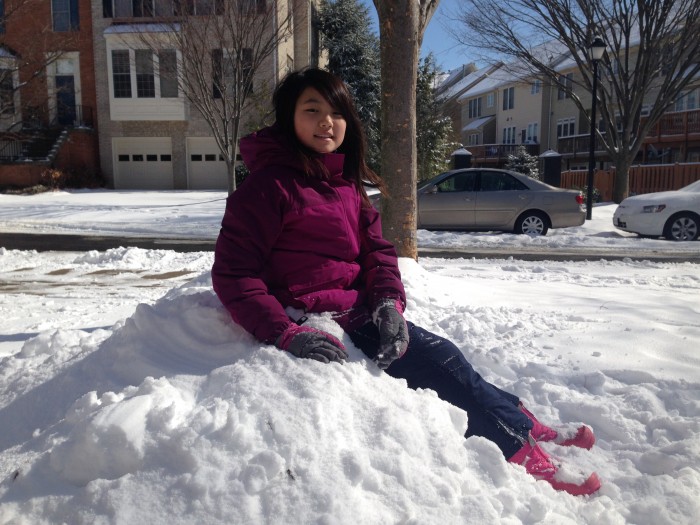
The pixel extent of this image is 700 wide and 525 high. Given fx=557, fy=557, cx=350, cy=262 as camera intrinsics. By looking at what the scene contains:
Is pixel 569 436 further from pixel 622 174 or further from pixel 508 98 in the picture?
pixel 508 98

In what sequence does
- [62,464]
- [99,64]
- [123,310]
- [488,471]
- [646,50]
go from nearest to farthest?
1. [62,464]
2. [488,471]
3. [123,310]
4. [646,50]
5. [99,64]

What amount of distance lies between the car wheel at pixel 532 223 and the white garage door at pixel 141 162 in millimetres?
18932

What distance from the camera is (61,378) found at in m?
2.61

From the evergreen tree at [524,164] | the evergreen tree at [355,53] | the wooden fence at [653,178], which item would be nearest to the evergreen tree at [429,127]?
the evergreen tree at [355,53]

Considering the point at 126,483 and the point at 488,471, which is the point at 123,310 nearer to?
the point at 126,483

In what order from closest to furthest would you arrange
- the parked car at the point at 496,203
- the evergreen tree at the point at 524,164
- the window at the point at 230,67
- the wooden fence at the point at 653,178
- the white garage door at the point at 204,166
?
the window at the point at 230,67, the parked car at the point at 496,203, the wooden fence at the point at 653,178, the white garage door at the point at 204,166, the evergreen tree at the point at 524,164

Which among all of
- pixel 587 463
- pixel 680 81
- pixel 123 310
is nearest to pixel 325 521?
pixel 587 463

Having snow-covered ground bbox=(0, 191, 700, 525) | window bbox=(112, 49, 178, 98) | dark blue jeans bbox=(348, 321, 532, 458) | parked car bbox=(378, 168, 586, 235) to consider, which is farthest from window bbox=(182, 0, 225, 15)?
window bbox=(112, 49, 178, 98)

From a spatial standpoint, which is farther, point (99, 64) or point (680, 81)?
point (99, 64)

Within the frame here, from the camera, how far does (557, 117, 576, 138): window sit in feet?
120

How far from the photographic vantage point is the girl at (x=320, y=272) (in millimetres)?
2287

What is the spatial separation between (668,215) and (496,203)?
3.49 meters

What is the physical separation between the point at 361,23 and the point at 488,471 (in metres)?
26.5

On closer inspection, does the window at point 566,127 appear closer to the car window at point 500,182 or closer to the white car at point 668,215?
the white car at point 668,215
